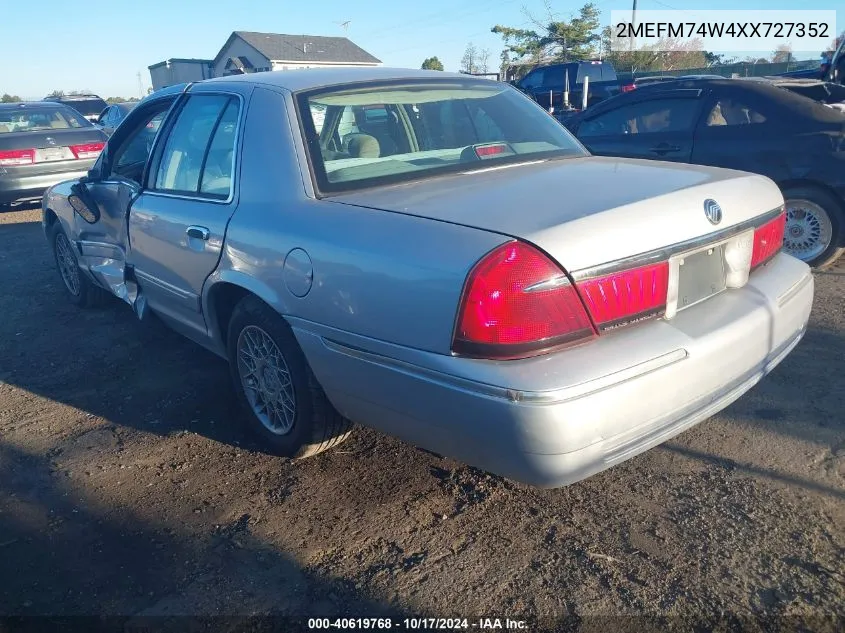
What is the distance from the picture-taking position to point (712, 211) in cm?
255

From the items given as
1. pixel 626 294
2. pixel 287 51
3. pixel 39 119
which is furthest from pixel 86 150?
pixel 287 51

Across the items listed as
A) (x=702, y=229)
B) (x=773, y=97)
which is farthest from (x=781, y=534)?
(x=773, y=97)

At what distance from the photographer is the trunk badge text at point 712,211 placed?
8.31 feet

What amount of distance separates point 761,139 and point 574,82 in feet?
49.9

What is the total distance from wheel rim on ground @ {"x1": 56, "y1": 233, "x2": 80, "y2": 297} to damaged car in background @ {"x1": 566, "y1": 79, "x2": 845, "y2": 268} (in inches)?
180

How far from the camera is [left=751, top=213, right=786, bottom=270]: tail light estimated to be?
112 inches

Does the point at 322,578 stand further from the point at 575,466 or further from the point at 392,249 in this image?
the point at 392,249

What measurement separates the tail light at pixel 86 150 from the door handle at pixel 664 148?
25.5 ft

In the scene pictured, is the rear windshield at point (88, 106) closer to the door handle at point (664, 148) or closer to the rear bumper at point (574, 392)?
the door handle at point (664, 148)

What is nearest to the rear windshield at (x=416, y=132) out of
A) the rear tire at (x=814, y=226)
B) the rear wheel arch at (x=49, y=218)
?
the rear tire at (x=814, y=226)

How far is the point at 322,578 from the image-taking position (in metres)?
Result: 2.51

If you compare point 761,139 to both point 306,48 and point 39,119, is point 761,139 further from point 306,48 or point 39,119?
point 306,48

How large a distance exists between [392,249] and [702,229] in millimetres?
1069

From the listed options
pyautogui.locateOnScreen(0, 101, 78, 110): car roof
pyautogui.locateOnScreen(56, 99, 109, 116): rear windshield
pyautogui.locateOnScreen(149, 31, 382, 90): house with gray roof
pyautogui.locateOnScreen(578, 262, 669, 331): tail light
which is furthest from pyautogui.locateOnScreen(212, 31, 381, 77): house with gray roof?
pyautogui.locateOnScreen(578, 262, 669, 331): tail light
